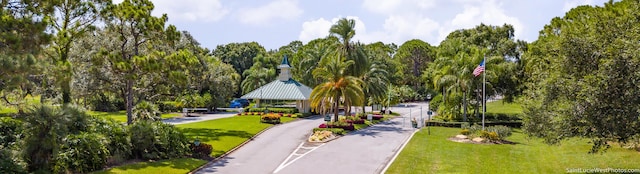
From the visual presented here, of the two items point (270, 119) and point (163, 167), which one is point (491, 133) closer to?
point (270, 119)

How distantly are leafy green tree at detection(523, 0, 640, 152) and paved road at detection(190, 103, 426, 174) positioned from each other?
289 inches

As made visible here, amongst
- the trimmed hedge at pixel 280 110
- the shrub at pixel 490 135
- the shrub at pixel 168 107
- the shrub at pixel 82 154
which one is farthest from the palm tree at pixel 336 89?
the shrub at pixel 168 107

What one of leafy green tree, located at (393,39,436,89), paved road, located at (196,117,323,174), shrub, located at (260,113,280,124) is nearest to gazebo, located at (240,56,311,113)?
shrub, located at (260,113,280,124)

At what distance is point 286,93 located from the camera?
51062 millimetres

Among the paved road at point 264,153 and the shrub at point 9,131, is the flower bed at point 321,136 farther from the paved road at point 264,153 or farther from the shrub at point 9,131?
the shrub at point 9,131

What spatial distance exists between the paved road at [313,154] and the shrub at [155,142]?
2170 mm

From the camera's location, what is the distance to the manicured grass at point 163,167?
57.1ft

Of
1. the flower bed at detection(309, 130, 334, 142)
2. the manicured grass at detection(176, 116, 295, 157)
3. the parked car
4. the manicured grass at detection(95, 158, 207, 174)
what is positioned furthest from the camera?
the parked car

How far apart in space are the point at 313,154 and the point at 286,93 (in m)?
27.8

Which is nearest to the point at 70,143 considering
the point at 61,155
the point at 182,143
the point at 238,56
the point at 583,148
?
the point at 61,155

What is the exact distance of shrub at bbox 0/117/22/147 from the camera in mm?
16047

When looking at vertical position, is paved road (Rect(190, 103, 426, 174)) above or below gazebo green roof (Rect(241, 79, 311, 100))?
below

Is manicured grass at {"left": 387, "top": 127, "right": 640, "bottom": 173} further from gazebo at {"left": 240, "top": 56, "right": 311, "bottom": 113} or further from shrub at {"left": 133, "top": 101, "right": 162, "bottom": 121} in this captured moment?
gazebo at {"left": 240, "top": 56, "right": 311, "bottom": 113}

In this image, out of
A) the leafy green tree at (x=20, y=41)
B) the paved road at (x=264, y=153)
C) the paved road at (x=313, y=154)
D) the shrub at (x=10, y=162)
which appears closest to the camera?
the leafy green tree at (x=20, y=41)
